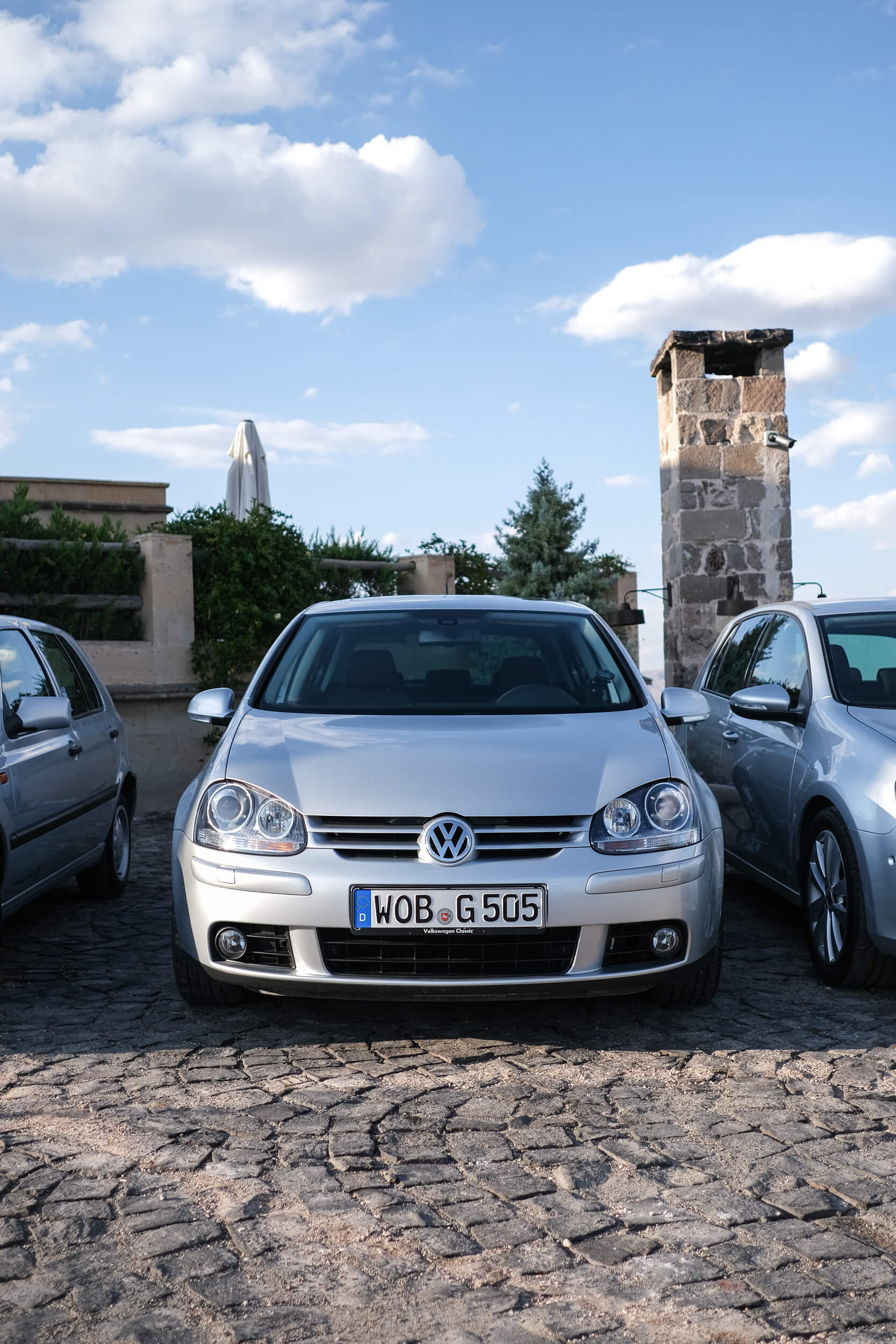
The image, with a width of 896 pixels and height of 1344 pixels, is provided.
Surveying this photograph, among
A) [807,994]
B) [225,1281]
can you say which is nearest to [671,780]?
[807,994]

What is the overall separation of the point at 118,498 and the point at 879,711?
17.6 m

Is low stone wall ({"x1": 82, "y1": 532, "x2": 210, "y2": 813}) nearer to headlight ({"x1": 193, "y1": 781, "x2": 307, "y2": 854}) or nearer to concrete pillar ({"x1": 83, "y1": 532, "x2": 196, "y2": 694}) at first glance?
concrete pillar ({"x1": 83, "y1": 532, "x2": 196, "y2": 694})

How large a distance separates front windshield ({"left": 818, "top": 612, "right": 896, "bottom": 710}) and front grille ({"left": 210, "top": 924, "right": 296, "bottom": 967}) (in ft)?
8.76

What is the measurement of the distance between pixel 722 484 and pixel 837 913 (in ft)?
29.2

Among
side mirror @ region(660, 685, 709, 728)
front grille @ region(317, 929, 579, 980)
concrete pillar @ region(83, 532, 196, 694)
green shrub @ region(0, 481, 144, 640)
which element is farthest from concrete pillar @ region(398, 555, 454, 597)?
front grille @ region(317, 929, 579, 980)

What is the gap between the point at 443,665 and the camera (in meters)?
5.52

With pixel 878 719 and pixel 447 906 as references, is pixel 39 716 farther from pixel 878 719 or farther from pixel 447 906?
pixel 878 719

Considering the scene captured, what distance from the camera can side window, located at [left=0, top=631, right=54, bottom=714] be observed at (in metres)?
Result: 5.99

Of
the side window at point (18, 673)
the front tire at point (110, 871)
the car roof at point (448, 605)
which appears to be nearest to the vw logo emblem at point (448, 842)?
the car roof at point (448, 605)

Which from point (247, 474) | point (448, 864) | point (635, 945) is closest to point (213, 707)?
point (448, 864)

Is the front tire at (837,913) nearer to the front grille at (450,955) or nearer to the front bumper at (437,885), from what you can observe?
the front bumper at (437,885)

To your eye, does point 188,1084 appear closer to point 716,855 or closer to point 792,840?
point 716,855

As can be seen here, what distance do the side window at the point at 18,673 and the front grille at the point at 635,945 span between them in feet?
9.79

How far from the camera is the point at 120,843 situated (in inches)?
307
